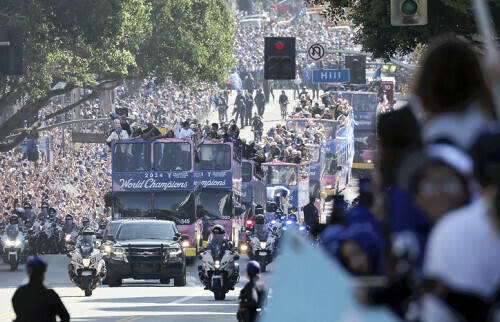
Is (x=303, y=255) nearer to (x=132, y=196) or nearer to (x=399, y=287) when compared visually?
(x=399, y=287)

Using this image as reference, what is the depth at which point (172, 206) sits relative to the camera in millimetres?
36531

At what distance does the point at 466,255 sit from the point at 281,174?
46.6m

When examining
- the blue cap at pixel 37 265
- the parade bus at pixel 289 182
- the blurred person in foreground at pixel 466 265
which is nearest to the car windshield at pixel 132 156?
the parade bus at pixel 289 182

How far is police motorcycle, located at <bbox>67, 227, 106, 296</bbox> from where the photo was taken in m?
Answer: 27.9

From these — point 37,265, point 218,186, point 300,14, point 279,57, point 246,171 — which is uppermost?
point 300,14

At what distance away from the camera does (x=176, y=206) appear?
36.5 metres

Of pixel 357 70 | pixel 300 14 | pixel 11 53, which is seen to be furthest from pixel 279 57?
pixel 300 14

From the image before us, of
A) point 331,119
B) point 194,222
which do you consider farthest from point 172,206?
point 331,119

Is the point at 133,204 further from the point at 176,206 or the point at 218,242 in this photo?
the point at 218,242

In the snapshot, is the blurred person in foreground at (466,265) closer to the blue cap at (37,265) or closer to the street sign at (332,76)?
the blue cap at (37,265)

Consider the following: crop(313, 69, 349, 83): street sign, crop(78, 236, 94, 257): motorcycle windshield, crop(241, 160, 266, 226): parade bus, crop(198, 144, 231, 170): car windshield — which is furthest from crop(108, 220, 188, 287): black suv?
crop(313, 69, 349, 83): street sign

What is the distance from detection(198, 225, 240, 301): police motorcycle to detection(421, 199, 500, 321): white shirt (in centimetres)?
2346

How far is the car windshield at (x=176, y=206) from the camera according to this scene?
36469 millimetres

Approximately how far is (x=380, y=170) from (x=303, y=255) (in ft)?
2.84
